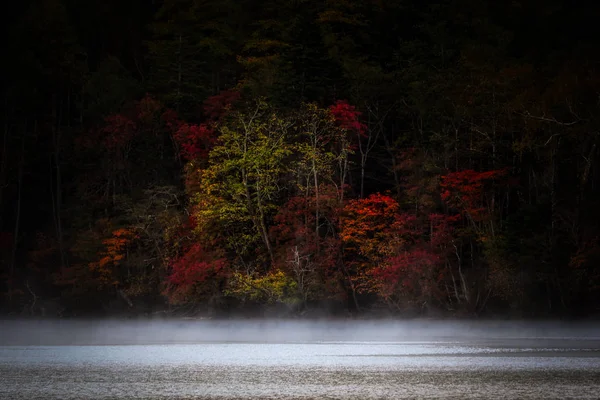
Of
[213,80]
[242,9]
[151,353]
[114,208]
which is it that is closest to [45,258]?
[114,208]

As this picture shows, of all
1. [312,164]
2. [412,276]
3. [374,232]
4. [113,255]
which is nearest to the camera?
[412,276]

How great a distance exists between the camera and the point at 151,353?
1145 inches

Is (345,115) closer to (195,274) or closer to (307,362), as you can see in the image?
(195,274)

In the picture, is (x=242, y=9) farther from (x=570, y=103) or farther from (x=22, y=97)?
(x=570, y=103)

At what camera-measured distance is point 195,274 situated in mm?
47250

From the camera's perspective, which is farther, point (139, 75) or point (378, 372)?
point (139, 75)

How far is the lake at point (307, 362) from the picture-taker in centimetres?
1919

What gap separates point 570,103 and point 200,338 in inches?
714

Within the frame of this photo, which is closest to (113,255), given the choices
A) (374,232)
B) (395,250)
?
(374,232)

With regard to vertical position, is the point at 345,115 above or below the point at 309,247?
above

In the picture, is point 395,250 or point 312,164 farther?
point 312,164

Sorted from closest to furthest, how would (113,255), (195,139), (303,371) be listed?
(303,371) < (195,139) < (113,255)

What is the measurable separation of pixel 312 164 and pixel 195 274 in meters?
7.70

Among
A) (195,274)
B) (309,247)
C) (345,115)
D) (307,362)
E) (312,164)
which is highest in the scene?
(345,115)
